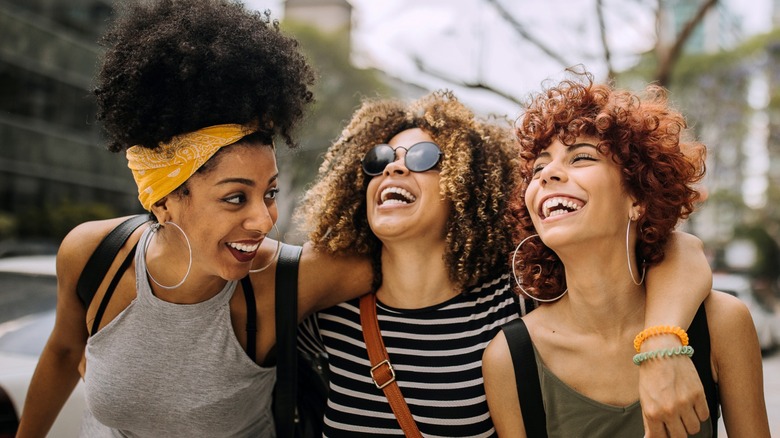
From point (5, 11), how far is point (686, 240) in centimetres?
2054

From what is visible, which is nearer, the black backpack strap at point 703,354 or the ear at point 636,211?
the black backpack strap at point 703,354

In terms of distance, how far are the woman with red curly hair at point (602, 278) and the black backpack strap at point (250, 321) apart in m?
0.99

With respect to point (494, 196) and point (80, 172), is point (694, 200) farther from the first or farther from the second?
point (80, 172)

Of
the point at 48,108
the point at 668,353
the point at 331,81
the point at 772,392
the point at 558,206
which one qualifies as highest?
the point at 331,81

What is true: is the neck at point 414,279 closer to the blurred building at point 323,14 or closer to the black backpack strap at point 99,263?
the black backpack strap at point 99,263

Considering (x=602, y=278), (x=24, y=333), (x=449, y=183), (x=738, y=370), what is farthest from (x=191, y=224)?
(x=738, y=370)

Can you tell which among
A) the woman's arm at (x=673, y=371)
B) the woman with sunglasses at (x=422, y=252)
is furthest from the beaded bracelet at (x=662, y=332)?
the woman with sunglasses at (x=422, y=252)

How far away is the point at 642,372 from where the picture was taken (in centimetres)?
217

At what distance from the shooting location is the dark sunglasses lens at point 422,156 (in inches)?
121

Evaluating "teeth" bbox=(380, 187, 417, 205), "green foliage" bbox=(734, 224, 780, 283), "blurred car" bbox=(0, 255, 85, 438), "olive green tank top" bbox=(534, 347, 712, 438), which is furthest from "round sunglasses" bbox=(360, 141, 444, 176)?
"green foliage" bbox=(734, 224, 780, 283)

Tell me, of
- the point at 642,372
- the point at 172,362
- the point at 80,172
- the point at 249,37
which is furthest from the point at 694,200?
the point at 80,172

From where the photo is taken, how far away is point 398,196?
3.11 meters

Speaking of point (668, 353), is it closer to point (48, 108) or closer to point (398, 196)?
point (398, 196)

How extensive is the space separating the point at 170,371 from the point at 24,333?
5.16ft
